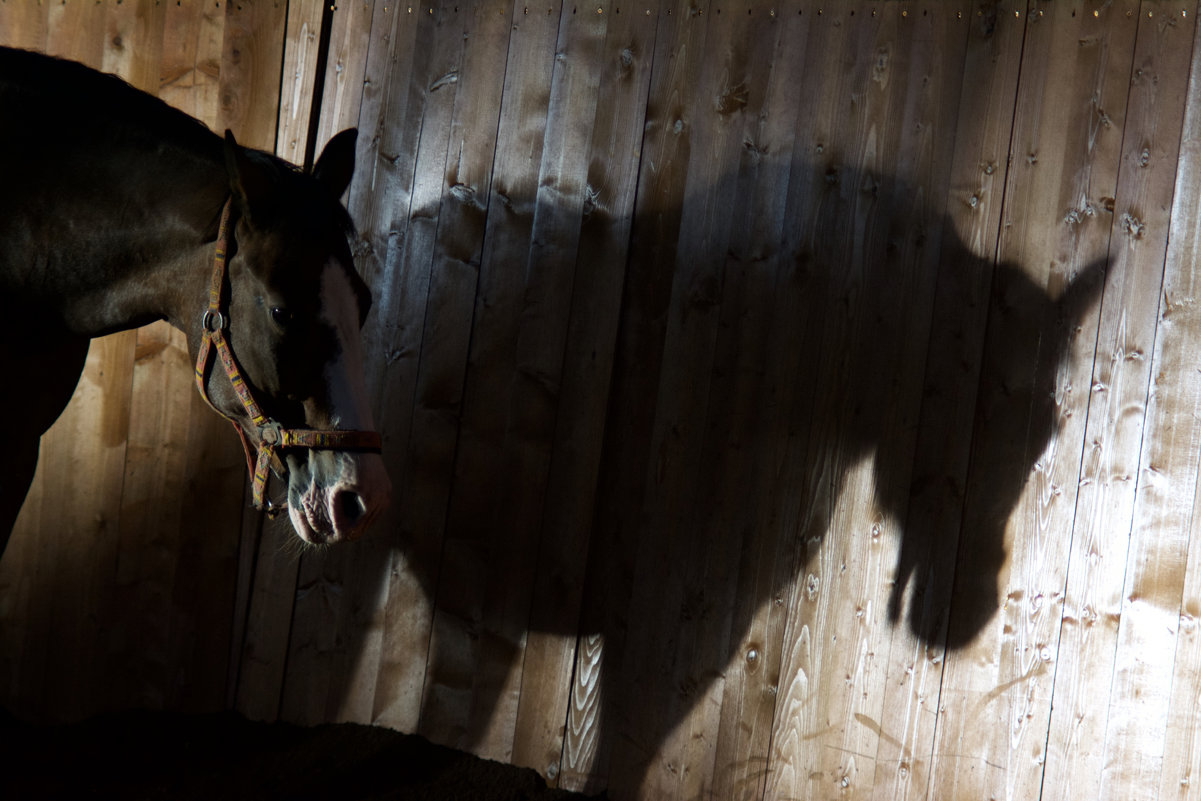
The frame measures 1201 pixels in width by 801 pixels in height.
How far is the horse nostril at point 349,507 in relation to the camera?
61.7 inches

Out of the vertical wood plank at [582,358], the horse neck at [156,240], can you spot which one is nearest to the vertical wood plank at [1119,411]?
the vertical wood plank at [582,358]

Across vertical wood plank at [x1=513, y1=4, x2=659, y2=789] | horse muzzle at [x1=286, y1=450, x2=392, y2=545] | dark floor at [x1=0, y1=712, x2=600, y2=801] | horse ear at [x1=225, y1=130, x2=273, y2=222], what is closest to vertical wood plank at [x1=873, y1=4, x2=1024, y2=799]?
vertical wood plank at [x1=513, y1=4, x2=659, y2=789]

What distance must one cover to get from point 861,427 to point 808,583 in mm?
481

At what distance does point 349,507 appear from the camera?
5.19 ft

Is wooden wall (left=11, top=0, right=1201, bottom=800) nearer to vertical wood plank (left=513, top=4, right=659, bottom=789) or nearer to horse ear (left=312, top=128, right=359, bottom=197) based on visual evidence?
vertical wood plank (left=513, top=4, right=659, bottom=789)

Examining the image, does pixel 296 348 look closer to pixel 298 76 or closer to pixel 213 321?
pixel 213 321

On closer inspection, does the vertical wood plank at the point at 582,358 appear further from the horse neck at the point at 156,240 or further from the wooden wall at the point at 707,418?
the horse neck at the point at 156,240

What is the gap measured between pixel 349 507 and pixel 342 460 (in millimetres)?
102

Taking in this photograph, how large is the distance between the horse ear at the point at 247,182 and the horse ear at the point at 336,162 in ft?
0.93

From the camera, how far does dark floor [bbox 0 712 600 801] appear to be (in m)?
2.22

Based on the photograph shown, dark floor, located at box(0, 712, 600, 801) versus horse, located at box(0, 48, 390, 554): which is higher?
horse, located at box(0, 48, 390, 554)

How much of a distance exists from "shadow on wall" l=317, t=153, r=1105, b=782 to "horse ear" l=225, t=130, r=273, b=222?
3.39 feet

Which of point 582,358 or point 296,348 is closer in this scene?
point 296,348

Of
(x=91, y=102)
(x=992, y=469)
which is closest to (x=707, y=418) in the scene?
(x=992, y=469)
